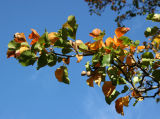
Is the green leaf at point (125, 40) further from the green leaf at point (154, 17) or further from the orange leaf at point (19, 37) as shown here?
the orange leaf at point (19, 37)

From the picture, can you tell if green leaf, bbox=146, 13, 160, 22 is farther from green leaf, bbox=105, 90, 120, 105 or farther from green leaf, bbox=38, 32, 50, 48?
green leaf, bbox=38, 32, 50, 48

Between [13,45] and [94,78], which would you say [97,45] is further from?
[13,45]

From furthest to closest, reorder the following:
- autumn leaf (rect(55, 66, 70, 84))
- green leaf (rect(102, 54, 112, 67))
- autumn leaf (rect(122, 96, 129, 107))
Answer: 1. autumn leaf (rect(122, 96, 129, 107))
2. autumn leaf (rect(55, 66, 70, 84))
3. green leaf (rect(102, 54, 112, 67))

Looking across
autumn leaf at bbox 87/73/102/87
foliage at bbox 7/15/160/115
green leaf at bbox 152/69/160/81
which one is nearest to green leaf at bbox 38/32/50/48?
foliage at bbox 7/15/160/115

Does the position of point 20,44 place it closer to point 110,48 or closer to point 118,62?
point 110,48

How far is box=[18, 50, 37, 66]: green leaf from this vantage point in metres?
1.10

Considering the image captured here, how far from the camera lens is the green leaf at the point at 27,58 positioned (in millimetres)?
1096

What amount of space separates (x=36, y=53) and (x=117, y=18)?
6934mm

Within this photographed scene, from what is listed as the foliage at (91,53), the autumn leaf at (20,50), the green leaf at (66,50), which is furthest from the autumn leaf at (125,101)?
the autumn leaf at (20,50)

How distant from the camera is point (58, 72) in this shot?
128 centimetres

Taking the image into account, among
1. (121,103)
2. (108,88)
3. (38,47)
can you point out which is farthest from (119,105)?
(38,47)

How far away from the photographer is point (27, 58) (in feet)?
3.66

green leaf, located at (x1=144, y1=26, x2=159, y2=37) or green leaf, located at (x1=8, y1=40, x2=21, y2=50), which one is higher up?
green leaf, located at (x1=8, y1=40, x2=21, y2=50)

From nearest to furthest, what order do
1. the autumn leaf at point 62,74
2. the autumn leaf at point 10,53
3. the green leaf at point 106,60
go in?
the green leaf at point 106,60 < the autumn leaf at point 10,53 < the autumn leaf at point 62,74
